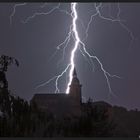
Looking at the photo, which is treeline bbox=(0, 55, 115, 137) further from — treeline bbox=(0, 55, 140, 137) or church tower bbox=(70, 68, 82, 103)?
church tower bbox=(70, 68, 82, 103)

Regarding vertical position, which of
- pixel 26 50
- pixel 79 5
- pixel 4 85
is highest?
pixel 79 5

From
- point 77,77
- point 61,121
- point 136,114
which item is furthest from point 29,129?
point 136,114

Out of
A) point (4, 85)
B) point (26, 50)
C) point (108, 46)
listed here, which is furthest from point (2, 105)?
point (108, 46)

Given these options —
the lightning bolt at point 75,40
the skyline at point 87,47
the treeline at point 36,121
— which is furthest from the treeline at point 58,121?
the lightning bolt at point 75,40

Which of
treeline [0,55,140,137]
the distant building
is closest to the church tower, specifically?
the distant building

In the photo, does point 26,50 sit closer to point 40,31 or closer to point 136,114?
point 40,31

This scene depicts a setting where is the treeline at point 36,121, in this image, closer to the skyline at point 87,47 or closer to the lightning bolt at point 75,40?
the skyline at point 87,47

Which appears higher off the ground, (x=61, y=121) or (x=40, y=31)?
(x=40, y=31)
